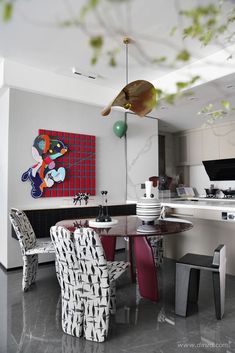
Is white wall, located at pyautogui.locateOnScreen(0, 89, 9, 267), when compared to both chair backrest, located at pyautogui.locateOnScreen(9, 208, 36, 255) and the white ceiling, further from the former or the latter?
chair backrest, located at pyautogui.locateOnScreen(9, 208, 36, 255)

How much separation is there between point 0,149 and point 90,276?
2.80 m

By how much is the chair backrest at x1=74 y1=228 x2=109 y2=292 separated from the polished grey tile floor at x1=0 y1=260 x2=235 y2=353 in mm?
464

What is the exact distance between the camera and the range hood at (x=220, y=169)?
17.0ft

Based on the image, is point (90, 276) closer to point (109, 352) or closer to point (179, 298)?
point (109, 352)

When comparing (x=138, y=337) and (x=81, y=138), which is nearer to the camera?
(x=138, y=337)

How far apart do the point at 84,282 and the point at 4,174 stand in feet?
7.95

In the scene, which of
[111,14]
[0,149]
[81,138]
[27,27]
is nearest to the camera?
[111,14]

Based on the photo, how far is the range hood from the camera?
203 inches

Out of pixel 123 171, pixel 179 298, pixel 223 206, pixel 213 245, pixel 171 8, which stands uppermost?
pixel 171 8

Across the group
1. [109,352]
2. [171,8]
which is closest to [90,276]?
[109,352]

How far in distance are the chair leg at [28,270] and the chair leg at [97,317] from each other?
1.16 m

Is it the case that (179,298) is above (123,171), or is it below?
below

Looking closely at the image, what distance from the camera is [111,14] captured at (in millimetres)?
442

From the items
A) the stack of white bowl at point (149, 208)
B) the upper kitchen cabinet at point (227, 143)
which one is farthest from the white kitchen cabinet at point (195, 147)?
the stack of white bowl at point (149, 208)
